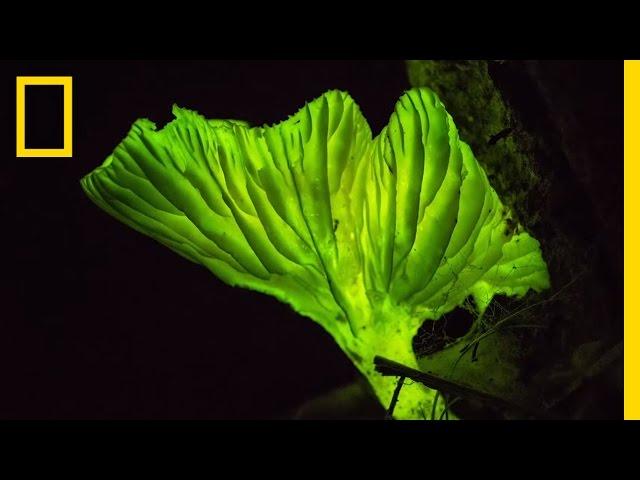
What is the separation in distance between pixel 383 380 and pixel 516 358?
0.23 m

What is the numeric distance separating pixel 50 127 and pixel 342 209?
595 mm

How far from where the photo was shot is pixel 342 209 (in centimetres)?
111

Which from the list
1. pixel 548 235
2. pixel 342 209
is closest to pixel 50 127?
pixel 342 209

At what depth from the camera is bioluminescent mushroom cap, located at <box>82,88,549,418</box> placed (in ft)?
3.51

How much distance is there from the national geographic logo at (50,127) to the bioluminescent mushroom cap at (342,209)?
0.19 metres

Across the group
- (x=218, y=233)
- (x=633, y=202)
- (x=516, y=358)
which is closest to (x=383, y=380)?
(x=516, y=358)

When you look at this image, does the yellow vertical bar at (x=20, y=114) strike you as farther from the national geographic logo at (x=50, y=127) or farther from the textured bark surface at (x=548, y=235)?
the textured bark surface at (x=548, y=235)

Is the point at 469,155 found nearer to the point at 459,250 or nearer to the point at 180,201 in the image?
the point at 459,250

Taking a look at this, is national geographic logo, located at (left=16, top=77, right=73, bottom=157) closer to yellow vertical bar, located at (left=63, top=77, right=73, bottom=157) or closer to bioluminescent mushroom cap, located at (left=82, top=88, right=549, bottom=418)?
yellow vertical bar, located at (left=63, top=77, right=73, bottom=157)

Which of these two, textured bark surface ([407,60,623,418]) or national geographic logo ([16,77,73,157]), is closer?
textured bark surface ([407,60,623,418])

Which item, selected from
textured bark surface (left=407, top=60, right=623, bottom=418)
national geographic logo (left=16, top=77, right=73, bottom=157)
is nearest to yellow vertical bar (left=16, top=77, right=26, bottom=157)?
national geographic logo (left=16, top=77, right=73, bottom=157)

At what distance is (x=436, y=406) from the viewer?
1173 mm

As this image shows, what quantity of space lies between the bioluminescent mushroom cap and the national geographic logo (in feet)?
0.63

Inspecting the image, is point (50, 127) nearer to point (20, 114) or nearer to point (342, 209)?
point (20, 114)
